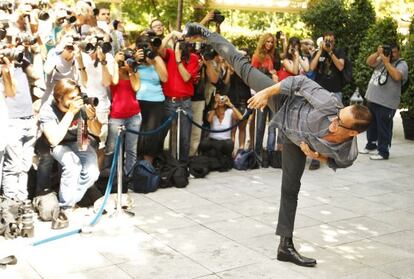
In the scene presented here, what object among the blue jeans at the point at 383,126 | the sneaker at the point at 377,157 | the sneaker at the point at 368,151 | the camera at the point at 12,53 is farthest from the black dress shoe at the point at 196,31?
the sneaker at the point at 368,151

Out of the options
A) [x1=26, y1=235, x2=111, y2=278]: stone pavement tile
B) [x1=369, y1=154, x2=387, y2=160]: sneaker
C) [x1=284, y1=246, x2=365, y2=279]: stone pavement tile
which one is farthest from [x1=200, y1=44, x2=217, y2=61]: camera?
[x1=26, y1=235, x2=111, y2=278]: stone pavement tile

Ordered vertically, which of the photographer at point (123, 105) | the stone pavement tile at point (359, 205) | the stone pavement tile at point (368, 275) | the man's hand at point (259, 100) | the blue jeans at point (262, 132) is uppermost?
the man's hand at point (259, 100)

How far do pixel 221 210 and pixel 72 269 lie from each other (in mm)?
2303

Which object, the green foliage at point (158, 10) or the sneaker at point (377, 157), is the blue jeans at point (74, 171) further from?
the green foliage at point (158, 10)

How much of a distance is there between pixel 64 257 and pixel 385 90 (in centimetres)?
654

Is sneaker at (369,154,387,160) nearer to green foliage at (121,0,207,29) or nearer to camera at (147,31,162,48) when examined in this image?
camera at (147,31,162,48)

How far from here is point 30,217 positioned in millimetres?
5762

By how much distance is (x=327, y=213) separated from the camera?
7.04 m

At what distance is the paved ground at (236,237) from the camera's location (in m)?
5.20

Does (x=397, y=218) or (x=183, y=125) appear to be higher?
(x=183, y=125)

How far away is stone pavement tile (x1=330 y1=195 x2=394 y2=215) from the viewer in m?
7.22

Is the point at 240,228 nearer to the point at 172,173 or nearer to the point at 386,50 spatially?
the point at 172,173

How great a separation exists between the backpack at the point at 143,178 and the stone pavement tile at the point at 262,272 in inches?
95.7

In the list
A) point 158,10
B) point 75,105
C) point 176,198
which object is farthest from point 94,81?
point 158,10
